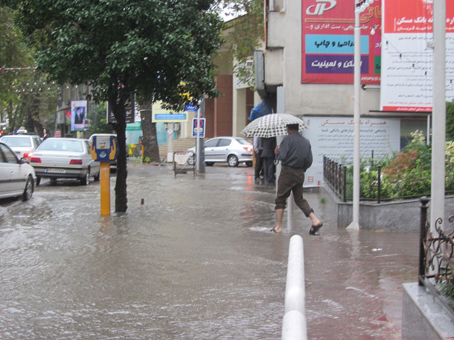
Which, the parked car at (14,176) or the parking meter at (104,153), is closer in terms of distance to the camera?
the parking meter at (104,153)

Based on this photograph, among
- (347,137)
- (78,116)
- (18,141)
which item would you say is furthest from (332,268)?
(78,116)

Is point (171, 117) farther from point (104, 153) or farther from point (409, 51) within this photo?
point (104, 153)

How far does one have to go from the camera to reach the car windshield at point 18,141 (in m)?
24.1

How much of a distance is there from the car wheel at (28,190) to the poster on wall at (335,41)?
295 inches

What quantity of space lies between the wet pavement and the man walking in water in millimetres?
472

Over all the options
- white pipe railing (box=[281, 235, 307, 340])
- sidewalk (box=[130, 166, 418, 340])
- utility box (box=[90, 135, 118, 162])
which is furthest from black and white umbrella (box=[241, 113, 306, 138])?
white pipe railing (box=[281, 235, 307, 340])

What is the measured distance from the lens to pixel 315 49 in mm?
15070

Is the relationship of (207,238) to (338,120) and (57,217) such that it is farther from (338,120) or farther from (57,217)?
(338,120)

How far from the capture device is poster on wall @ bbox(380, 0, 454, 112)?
46.8 feet

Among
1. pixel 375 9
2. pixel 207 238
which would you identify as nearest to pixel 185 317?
pixel 207 238

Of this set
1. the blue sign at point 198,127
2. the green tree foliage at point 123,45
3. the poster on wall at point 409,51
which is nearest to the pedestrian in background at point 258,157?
the blue sign at point 198,127

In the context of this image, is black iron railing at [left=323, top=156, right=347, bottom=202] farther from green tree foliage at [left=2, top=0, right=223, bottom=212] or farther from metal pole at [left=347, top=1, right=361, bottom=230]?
green tree foliage at [left=2, top=0, right=223, bottom=212]

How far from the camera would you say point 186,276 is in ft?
21.5

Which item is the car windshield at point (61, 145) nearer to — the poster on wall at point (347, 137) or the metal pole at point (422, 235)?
the poster on wall at point (347, 137)
